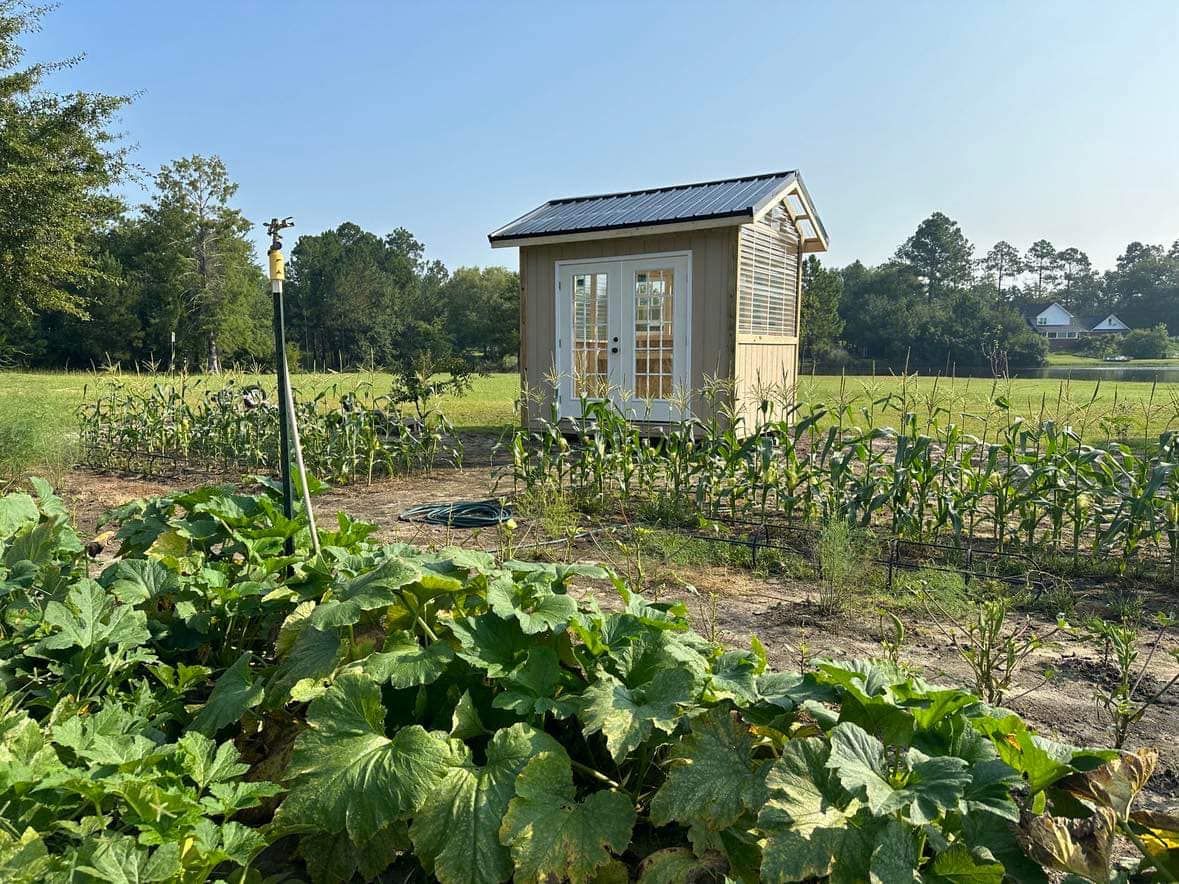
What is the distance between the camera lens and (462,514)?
19.0ft

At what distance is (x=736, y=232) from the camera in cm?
941

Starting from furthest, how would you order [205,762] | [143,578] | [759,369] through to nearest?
1. [759,369]
2. [143,578]
3. [205,762]

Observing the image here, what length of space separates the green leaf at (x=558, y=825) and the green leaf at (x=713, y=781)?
90mm

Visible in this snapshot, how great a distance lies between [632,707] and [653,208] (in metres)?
9.39

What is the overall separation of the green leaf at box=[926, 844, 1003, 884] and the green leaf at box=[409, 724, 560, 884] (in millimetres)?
697

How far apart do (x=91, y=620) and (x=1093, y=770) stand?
7.38ft

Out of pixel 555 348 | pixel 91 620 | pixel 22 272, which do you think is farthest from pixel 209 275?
pixel 91 620

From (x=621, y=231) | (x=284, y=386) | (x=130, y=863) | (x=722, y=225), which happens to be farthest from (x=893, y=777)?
(x=621, y=231)

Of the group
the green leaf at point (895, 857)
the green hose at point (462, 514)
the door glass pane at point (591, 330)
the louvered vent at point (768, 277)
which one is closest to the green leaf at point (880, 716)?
the green leaf at point (895, 857)

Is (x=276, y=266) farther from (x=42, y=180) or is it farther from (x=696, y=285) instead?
(x=42, y=180)

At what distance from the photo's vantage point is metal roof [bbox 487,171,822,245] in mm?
9414

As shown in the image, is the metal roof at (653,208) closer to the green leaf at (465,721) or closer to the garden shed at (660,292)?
the garden shed at (660,292)

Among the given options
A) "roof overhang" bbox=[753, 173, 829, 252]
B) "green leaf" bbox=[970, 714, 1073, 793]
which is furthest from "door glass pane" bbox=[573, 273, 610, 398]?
"green leaf" bbox=[970, 714, 1073, 793]

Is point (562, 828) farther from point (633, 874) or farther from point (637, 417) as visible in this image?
point (637, 417)
